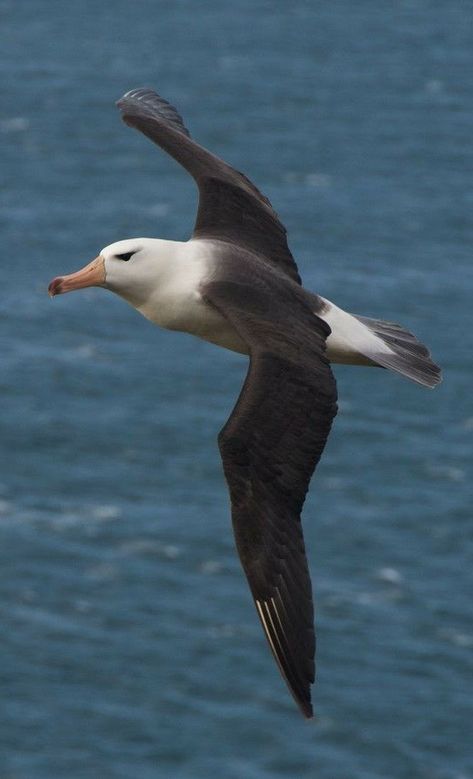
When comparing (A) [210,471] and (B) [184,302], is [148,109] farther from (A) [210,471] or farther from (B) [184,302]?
(A) [210,471]

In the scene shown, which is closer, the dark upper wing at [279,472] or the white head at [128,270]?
the dark upper wing at [279,472]

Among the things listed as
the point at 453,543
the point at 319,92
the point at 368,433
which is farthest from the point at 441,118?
the point at 453,543

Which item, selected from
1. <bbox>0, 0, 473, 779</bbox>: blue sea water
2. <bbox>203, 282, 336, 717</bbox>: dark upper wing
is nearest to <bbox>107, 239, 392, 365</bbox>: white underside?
<bbox>203, 282, 336, 717</bbox>: dark upper wing

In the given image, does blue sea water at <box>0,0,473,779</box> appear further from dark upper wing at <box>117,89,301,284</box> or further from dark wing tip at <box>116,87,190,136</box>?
dark upper wing at <box>117,89,301,284</box>

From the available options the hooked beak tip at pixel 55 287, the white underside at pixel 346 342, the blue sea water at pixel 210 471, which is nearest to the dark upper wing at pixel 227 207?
the white underside at pixel 346 342

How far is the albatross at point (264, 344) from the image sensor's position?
1177 cm

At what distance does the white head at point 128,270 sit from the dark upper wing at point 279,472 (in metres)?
0.99

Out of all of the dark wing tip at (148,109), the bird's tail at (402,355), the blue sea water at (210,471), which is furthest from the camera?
the blue sea water at (210,471)

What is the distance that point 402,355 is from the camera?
14.3 meters

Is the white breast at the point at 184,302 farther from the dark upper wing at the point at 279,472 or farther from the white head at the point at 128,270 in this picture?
the dark upper wing at the point at 279,472

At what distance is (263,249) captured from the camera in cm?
1455

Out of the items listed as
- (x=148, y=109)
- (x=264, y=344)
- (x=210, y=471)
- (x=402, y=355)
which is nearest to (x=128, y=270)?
(x=264, y=344)

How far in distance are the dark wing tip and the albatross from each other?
0.65 m

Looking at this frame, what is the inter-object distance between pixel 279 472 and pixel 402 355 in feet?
8.63
